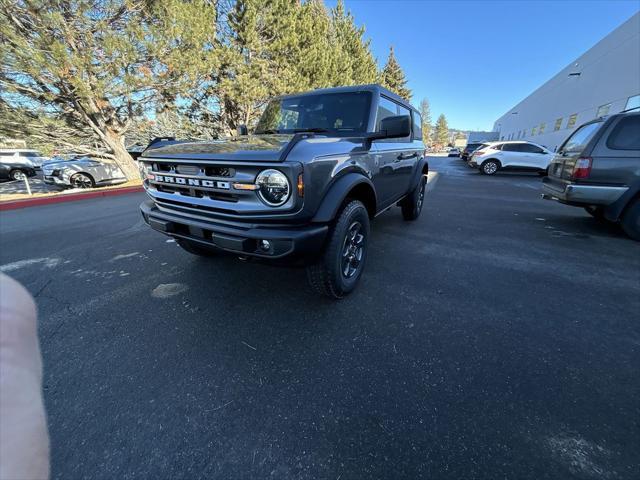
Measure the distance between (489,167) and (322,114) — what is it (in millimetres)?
14672

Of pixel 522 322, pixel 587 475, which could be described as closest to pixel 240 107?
pixel 522 322

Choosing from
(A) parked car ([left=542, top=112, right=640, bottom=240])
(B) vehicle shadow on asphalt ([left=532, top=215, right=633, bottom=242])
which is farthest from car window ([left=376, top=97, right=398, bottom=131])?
(B) vehicle shadow on asphalt ([left=532, top=215, right=633, bottom=242])

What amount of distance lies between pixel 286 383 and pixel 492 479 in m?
1.11

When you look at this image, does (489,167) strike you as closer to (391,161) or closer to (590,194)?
(590,194)

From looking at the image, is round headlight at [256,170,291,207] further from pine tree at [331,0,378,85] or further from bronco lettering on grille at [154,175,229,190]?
pine tree at [331,0,378,85]

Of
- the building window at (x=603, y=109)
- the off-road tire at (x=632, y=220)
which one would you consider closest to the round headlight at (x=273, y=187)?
the off-road tire at (x=632, y=220)

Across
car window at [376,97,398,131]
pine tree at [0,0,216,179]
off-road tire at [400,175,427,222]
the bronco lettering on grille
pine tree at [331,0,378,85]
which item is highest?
pine tree at [331,0,378,85]

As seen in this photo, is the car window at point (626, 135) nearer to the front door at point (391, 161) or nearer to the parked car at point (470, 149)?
the front door at point (391, 161)

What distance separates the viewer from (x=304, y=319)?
2350mm

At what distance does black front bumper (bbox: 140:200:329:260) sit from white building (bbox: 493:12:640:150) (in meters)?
19.8

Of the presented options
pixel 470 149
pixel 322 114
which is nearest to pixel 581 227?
pixel 322 114

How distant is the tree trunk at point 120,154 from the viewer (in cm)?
1073

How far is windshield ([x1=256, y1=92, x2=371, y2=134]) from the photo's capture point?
3.03 metres

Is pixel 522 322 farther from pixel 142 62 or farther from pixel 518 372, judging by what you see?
pixel 142 62
